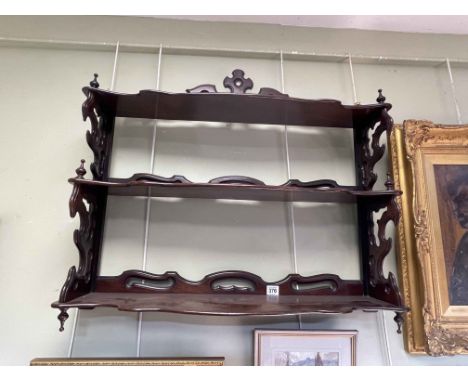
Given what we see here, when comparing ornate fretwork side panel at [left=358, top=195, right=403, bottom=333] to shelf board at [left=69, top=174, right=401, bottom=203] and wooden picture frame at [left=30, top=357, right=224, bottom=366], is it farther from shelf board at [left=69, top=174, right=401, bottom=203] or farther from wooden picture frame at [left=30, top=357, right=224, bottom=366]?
wooden picture frame at [left=30, top=357, right=224, bottom=366]

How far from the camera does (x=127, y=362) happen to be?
0.79m

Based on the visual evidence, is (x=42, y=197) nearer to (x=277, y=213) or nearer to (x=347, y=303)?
(x=277, y=213)

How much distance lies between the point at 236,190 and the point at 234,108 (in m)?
0.25

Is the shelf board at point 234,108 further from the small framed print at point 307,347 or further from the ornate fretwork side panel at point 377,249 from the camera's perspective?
the small framed print at point 307,347

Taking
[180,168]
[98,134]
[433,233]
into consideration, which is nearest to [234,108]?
[180,168]

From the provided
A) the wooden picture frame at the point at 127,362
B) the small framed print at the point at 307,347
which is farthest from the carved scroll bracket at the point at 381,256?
the wooden picture frame at the point at 127,362

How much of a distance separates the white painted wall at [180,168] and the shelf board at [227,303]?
8 cm

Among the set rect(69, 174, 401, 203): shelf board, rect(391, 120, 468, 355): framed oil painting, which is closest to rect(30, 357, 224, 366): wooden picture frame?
rect(69, 174, 401, 203): shelf board

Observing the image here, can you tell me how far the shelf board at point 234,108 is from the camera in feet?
2.87

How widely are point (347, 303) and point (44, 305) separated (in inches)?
32.3
